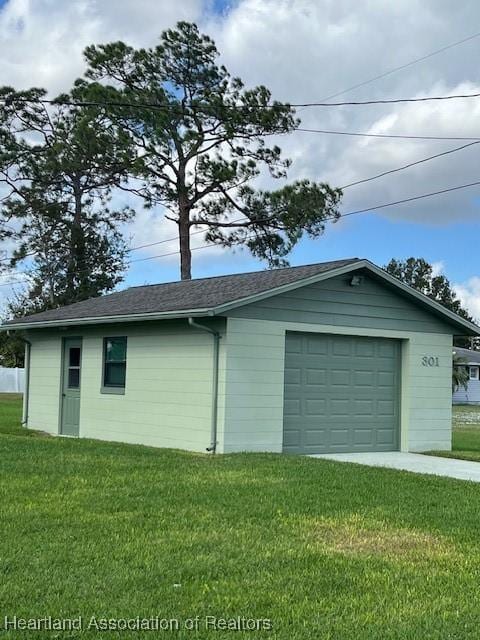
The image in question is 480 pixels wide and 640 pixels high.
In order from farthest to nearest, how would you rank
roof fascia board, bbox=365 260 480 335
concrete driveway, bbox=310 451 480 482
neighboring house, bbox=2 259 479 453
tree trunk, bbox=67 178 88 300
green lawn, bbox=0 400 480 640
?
tree trunk, bbox=67 178 88 300
roof fascia board, bbox=365 260 480 335
neighboring house, bbox=2 259 479 453
concrete driveway, bbox=310 451 480 482
green lawn, bbox=0 400 480 640

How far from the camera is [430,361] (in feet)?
50.9

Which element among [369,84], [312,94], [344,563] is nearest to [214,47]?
[312,94]

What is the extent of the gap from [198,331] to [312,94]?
29.2ft

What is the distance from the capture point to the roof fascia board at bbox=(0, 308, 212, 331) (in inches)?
507

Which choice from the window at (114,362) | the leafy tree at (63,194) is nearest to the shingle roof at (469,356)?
the leafy tree at (63,194)

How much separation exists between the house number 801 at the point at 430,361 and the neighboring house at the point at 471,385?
3261 cm

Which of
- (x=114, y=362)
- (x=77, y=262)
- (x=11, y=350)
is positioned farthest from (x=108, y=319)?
(x=11, y=350)

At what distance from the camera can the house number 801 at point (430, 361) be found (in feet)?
50.6

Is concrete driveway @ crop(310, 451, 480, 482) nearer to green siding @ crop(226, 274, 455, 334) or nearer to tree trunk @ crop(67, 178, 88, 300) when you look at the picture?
green siding @ crop(226, 274, 455, 334)

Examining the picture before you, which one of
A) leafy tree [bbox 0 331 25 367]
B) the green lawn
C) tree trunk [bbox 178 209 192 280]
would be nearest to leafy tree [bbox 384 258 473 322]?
leafy tree [bbox 0 331 25 367]

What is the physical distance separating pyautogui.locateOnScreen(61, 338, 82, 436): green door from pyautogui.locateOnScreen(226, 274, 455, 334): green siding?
5203 millimetres

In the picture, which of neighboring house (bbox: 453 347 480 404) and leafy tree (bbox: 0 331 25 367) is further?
neighboring house (bbox: 453 347 480 404)

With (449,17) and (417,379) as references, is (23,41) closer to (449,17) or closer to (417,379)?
(449,17)

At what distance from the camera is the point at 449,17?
1484 centimetres
